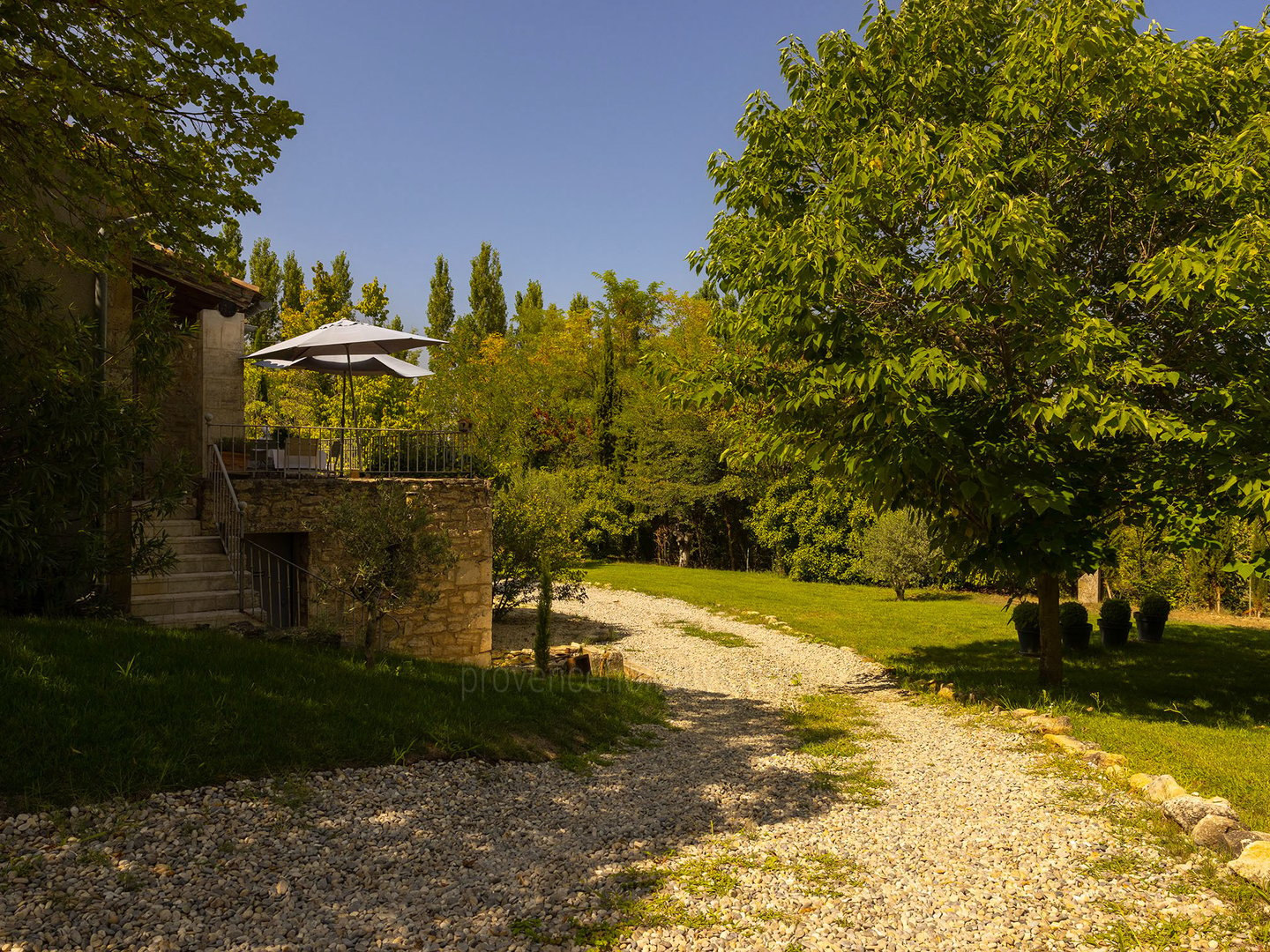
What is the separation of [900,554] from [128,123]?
18576 millimetres

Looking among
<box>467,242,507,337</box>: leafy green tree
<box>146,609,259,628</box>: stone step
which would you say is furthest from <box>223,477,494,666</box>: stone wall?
<box>467,242,507,337</box>: leafy green tree

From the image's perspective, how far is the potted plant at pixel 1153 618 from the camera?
13.4 m

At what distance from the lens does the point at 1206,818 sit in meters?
5.16

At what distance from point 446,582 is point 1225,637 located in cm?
1373

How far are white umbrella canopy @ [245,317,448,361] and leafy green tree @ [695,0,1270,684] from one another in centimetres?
526

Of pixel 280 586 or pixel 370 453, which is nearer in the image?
pixel 280 586

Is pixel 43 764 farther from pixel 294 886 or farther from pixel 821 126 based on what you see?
pixel 821 126

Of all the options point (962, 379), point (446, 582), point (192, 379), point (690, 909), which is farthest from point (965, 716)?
point (192, 379)

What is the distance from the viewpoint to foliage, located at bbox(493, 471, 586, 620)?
50.5 feet

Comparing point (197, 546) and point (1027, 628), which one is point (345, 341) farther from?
point (1027, 628)

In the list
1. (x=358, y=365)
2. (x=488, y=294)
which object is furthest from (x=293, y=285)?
(x=358, y=365)

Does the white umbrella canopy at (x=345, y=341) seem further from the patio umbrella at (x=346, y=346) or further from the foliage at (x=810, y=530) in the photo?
the foliage at (x=810, y=530)

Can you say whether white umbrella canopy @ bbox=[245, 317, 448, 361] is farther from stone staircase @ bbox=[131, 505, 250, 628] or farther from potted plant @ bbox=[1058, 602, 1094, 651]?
potted plant @ bbox=[1058, 602, 1094, 651]

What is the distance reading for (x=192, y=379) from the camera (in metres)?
13.4
